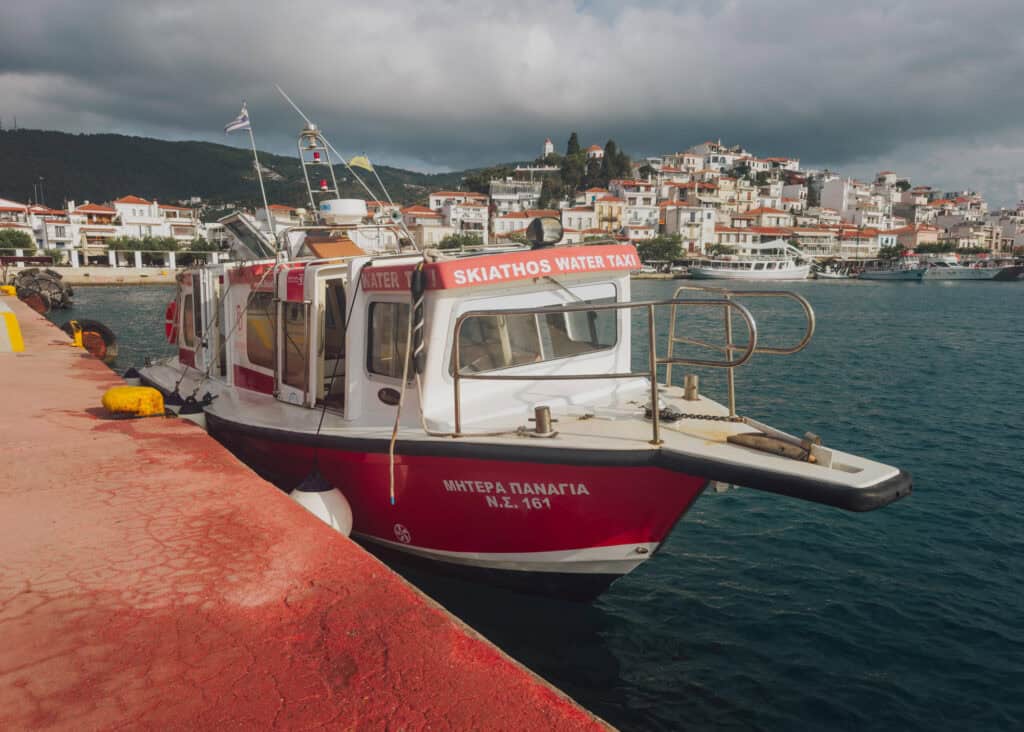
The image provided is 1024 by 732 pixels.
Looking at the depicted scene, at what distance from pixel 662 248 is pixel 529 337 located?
335 ft

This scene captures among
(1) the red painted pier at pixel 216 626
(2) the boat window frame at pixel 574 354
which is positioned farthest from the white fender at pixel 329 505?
(2) the boat window frame at pixel 574 354

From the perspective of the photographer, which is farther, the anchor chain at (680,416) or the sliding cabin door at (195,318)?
the sliding cabin door at (195,318)

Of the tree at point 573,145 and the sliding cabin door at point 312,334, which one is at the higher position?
the tree at point 573,145

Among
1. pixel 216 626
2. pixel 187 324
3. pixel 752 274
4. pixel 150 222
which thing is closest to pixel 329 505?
pixel 216 626

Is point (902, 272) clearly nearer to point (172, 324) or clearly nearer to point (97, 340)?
point (97, 340)

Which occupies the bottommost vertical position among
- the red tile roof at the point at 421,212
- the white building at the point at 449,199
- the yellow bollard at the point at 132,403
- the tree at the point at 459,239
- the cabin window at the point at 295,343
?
the yellow bollard at the point at 132,403

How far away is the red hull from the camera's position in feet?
16.7

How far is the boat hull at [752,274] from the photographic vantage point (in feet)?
304

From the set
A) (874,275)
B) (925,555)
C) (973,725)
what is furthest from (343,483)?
(874,275)

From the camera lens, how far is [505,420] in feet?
19.1

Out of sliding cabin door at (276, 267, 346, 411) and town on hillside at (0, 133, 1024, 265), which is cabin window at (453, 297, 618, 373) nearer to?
sliding cabin door at (276, 267, 346, 411)

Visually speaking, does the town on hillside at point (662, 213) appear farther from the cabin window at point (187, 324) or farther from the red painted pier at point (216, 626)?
the red painted pier at point (216, 626)

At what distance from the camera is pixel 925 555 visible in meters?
8.34

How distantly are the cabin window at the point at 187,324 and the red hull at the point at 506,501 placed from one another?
5.09m
